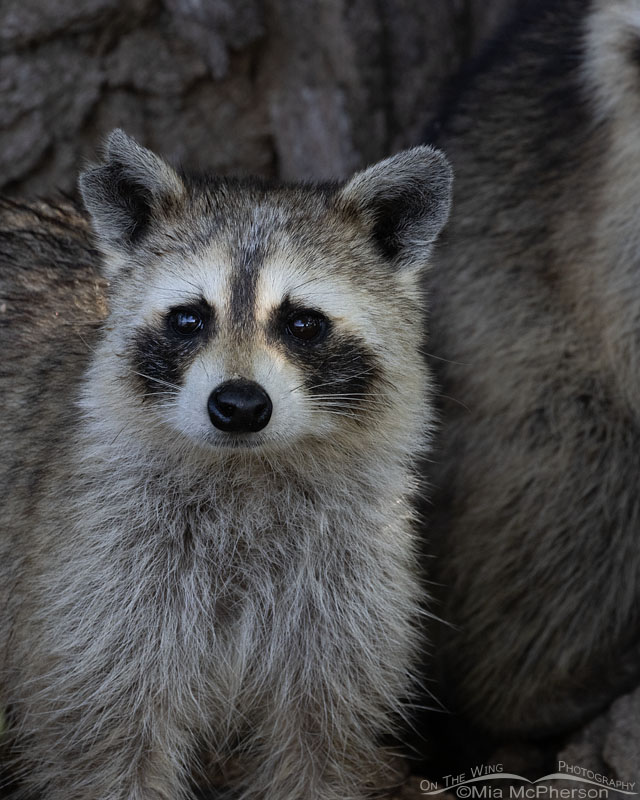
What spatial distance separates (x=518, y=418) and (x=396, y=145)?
5.58 ft

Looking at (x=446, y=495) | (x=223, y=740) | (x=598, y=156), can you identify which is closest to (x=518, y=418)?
(x=446, y=495)

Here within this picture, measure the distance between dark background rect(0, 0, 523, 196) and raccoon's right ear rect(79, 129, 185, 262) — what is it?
187cm

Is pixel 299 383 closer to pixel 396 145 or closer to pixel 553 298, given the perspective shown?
pixel 553 298

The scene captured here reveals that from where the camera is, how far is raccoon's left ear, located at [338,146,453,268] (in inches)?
115

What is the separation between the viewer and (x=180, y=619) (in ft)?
9.43

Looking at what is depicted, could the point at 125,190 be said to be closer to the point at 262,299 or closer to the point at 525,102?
the point at 262,299

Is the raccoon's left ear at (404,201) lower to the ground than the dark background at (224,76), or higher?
lower

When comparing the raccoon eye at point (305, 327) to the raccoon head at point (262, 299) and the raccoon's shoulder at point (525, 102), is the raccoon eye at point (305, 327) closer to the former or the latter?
the raccoon head at point (262, 299)

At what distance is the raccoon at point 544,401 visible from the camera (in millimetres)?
3643

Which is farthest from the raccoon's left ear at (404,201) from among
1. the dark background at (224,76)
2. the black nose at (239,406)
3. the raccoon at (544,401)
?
the dark background at (224,76)

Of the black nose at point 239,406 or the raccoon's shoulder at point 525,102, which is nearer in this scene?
the black nose at point 239,406

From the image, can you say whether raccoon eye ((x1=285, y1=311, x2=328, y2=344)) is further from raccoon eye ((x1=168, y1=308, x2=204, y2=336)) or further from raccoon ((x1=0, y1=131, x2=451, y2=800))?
raccoon eye ((x1=168, y1=308, x2=204, y2=336))

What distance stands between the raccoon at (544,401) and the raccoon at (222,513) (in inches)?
30.1

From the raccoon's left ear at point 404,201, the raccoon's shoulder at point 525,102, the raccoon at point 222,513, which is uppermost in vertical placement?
Answer: the raccoon's shoulder at point 525,102
